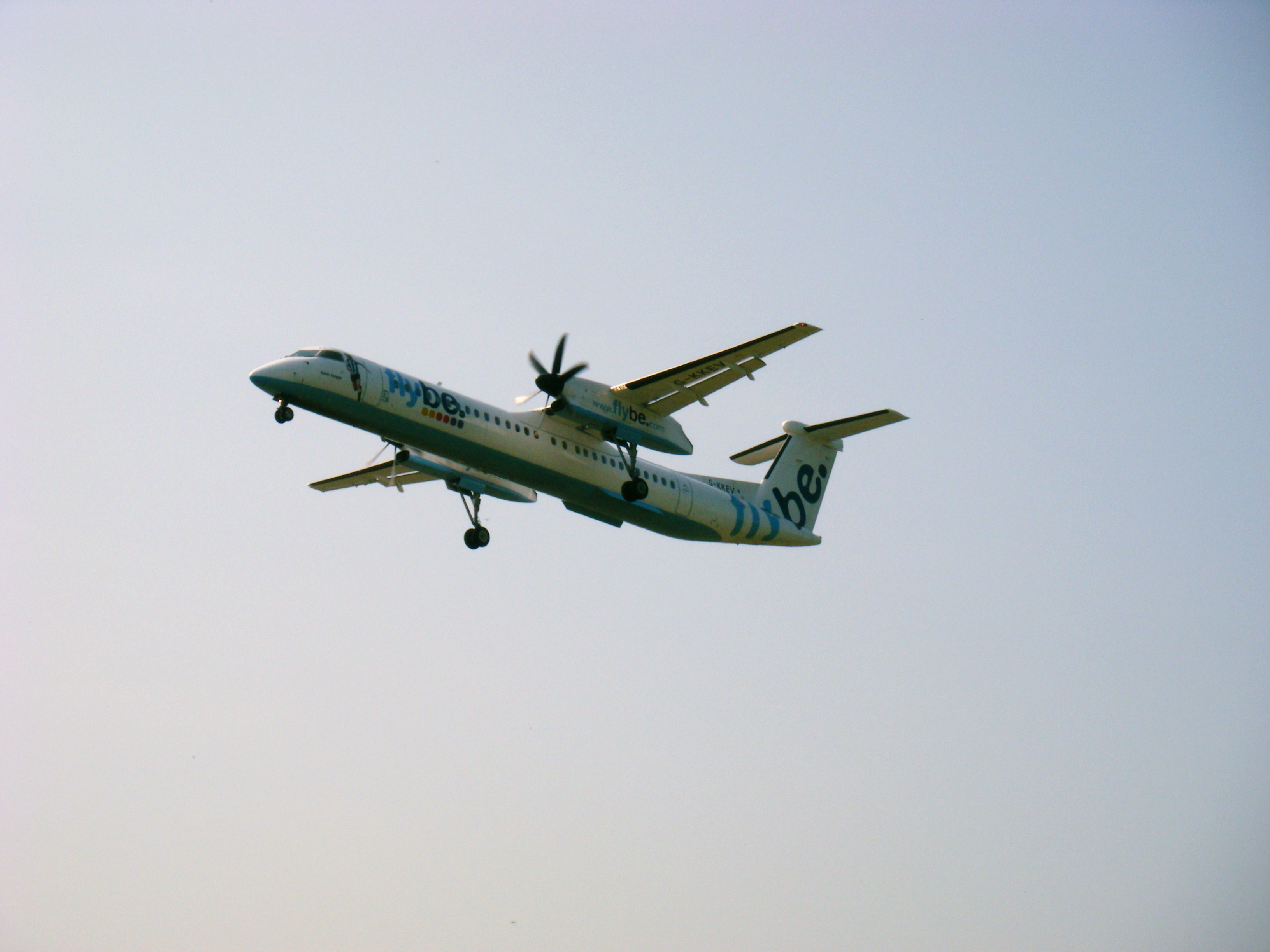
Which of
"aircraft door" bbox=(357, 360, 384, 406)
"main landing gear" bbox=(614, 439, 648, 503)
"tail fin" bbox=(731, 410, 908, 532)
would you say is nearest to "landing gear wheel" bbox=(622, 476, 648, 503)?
"main landing gear" bbox=(614, 439, 648, 503)

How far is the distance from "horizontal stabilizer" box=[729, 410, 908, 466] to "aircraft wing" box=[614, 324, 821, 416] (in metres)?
3.19

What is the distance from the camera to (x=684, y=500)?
23.3 meters

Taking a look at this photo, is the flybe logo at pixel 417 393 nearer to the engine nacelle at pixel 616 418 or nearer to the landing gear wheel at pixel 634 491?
the engine nacelle at pixel 616 418

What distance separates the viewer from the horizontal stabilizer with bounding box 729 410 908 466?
23234 mm

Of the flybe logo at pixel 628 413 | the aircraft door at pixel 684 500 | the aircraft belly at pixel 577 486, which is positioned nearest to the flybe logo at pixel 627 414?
the flybe logo at pixel 628 413

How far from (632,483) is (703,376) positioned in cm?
237

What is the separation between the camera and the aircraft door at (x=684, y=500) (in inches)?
913

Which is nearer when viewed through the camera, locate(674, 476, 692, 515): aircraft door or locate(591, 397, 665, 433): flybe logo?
locate(591, 397, 665, 433): flybe logo

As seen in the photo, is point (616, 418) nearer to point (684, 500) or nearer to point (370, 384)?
point (684, 500)

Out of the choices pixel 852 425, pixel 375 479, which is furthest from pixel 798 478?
pixel 375 479

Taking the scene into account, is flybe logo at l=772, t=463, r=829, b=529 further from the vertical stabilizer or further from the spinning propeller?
the spinning propeller

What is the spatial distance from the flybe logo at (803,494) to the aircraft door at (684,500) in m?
2.61

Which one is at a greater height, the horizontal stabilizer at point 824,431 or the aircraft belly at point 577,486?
the horizontal stabilizer at point 824,431

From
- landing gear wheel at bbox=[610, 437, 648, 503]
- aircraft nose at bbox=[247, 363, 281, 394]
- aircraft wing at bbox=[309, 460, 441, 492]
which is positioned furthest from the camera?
aircraft wing at bbox=[309, 460, 441, 492]
